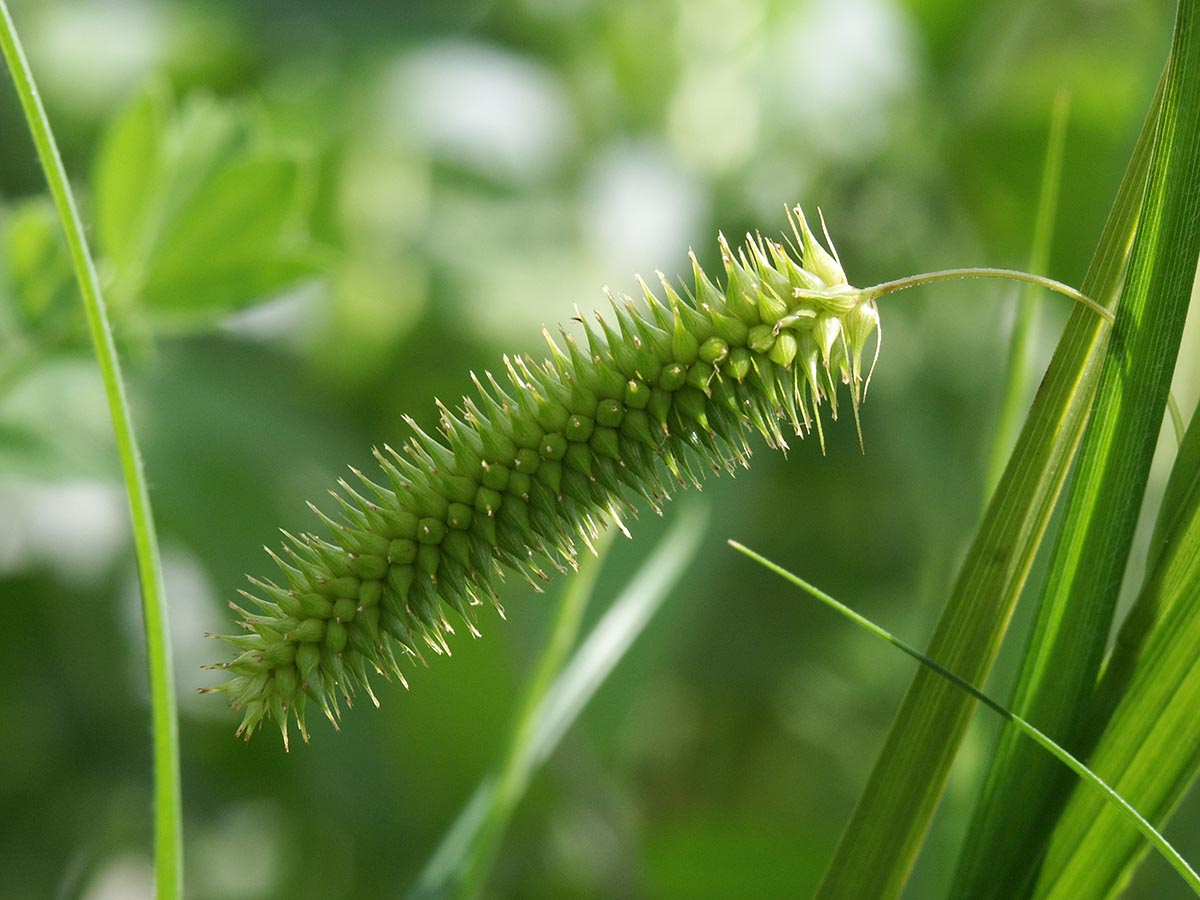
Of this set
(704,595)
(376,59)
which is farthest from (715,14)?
(704,595)

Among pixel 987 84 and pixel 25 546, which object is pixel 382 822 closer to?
pixel 25 546

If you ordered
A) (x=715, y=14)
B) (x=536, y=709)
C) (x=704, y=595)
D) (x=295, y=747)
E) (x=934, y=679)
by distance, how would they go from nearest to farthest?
(x=934, y=679)
(x=536, y=709)
(x=295, y=747)
(x=704, y=595)
(x=715, y=14)

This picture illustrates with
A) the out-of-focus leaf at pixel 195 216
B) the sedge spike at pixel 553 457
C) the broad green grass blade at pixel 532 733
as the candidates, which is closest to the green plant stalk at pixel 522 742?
the broad green grass blade at pixel 532 733

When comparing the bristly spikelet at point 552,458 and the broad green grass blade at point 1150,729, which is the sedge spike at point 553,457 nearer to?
the bristly spikelet at point 552,458

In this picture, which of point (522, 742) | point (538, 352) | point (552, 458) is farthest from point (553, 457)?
point (538, 352)

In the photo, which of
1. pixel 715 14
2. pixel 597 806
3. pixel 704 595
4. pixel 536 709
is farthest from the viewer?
pixel 715 14

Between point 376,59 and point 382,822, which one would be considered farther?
point 376,59
